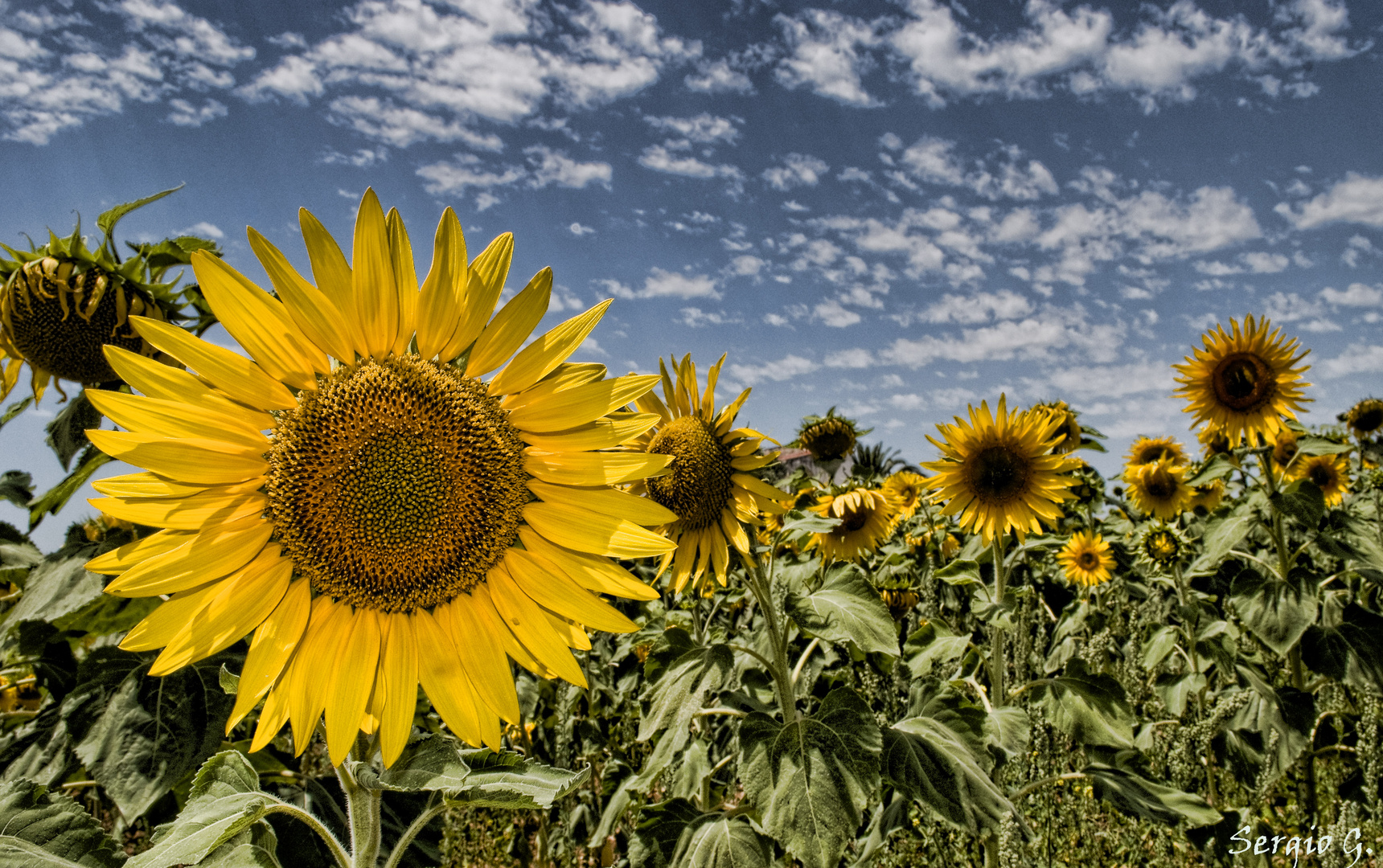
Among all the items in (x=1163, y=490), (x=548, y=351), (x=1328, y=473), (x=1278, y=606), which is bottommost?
(x=548, y=351)

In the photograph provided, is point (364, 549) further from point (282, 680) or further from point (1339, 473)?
point (1339, 473)

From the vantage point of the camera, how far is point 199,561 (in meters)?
1.15

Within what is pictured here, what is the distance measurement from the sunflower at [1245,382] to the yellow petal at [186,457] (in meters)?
5.43

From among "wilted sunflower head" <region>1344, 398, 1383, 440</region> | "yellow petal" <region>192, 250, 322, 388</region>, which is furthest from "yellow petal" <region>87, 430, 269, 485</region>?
"wilted sunflower head" <region>1344, 398, 1383, 440</region>

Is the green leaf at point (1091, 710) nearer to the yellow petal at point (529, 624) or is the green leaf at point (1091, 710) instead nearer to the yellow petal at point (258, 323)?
the yellow petal at point (529, 624)

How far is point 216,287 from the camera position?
1.13 meters

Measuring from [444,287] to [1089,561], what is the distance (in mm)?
6102

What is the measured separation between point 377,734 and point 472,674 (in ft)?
0.83

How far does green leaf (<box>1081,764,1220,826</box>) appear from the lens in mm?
2759

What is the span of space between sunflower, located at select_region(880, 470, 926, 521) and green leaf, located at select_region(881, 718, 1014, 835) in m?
3.44

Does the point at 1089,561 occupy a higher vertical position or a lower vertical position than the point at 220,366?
higher

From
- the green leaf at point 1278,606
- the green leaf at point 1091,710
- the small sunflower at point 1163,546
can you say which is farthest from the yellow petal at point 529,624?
the small sunflower at point 1163,546

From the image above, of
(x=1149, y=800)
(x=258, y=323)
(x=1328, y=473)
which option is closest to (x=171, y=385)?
(x=258, y=323)

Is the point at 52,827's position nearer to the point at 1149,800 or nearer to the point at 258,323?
the point at 258,323
